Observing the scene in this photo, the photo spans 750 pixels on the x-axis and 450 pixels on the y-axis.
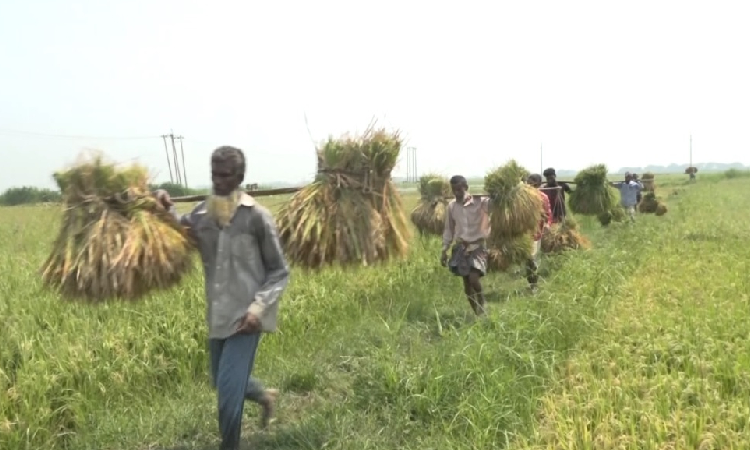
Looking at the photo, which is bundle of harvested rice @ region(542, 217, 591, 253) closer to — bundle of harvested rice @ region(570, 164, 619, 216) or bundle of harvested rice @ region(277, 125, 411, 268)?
bundle of harvested rice @ region(570, 164, 619, 216)

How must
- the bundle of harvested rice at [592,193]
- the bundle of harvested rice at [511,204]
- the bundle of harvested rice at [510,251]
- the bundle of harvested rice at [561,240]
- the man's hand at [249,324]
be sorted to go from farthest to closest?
the bundle of harvested rice at [592,193], the bundle of harvested rice at [561,240], the bundle of harvested rice at [510,251], the bundle of harvested rice at [511,204], the man's hand at [249,324]

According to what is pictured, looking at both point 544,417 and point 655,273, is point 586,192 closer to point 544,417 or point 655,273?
point 655,273

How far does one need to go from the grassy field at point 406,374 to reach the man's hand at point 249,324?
0.86 metres

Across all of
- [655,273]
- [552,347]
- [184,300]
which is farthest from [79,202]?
[655,273]

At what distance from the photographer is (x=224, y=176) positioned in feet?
12.0

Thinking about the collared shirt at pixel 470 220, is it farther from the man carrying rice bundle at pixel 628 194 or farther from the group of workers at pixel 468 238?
the man carrying rice bundle at pixel 628 194

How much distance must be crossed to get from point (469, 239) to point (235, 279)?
386cm

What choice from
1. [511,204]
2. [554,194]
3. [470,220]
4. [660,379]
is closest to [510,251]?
[511,204]

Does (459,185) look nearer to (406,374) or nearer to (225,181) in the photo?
(406,374)

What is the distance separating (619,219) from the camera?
15.3 meters

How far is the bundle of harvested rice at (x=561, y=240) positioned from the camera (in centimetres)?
1084

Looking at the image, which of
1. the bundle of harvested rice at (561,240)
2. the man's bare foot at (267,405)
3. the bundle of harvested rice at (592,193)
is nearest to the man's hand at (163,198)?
the man's bare foot at (267,405)

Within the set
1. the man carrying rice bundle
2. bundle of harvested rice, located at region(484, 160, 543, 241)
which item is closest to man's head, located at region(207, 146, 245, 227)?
bundle of harvested rice, located at region(484, 160, 543, 241)

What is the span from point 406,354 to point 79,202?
296cm
